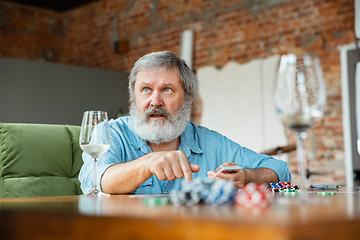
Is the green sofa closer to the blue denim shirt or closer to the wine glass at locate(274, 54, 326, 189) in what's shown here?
the blue denim shirt

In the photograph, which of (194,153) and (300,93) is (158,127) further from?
(300,93)

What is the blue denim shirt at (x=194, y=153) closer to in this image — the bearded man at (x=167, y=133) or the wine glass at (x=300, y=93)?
the bearded man at (x=167, y=133)

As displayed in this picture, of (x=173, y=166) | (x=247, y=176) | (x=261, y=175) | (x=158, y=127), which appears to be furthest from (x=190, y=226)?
(x=158, y=127)

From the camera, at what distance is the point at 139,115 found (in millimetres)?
1729

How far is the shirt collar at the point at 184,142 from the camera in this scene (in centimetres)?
174

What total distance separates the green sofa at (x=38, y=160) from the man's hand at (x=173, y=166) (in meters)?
0.97

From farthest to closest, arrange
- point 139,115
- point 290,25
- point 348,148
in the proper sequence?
point 290,25 → point 348,148 → point 139,115

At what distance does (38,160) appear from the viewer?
1838mm

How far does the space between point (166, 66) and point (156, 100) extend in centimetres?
17

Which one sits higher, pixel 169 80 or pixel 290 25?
pixel 290 25

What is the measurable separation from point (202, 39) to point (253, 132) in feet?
4.39

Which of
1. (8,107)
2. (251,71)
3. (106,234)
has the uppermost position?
(251,71)

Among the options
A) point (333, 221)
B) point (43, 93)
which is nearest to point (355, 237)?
point (333, 221)

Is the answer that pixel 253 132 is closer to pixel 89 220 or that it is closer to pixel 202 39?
pixel 202 39
